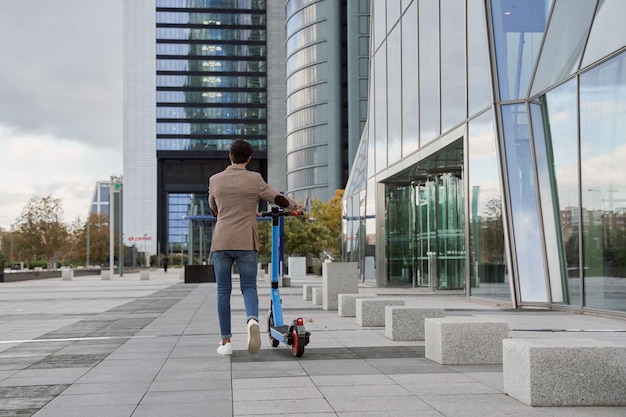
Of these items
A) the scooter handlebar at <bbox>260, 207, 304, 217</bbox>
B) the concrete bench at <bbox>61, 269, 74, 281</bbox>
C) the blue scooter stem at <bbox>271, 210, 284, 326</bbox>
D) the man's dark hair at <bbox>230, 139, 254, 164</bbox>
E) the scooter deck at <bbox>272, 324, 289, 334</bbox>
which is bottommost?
the concrete bench at <bbox>61, 269, 74, 281</bbox>

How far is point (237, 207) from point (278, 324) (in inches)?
56.4

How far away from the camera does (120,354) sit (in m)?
8.26

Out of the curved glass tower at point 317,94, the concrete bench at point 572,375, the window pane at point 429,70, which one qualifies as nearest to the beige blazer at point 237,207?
the concrete bench at point 572,375

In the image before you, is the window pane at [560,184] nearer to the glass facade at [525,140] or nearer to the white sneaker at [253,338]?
the glass facade at [525,140]

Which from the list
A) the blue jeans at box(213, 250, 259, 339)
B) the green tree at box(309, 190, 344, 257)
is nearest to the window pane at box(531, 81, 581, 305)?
the blue jeans at box(213, 250, 259, 339)

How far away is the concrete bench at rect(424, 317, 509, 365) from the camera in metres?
7.18

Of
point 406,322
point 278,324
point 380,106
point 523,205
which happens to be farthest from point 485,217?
point 380,106

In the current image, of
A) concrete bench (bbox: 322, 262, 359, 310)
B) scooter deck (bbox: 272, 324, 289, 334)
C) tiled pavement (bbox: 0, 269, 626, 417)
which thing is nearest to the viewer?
tiled pavement (bbox: 0, 269, 626, 417)

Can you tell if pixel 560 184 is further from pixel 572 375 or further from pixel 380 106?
pixel 380 106

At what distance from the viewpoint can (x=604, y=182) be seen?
42.5 feet

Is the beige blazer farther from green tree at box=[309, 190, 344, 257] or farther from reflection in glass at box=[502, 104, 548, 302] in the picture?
green tree at box=[309, 190, 344, 257]

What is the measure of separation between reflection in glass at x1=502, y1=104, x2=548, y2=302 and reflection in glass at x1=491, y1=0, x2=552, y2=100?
0.47 meters

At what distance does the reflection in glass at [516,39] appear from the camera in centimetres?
1523

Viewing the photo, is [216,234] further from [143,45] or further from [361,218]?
[143,45]
